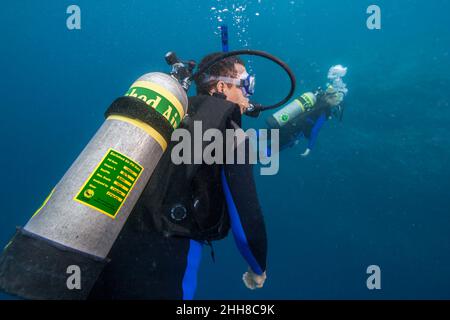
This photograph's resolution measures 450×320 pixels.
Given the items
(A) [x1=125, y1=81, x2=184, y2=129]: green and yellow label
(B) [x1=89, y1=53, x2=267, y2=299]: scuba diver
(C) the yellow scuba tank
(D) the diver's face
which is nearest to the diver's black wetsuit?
(B) [x1=89, y1=53, x2=267, y2=299]: scuba diver

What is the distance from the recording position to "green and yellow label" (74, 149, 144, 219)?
1.74 metres

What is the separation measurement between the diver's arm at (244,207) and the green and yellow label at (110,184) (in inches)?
26.3

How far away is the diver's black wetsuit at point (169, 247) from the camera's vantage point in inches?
74.9

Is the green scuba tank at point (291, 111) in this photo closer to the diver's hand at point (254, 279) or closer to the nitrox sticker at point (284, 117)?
the nitrox sticker at point (284, 117)

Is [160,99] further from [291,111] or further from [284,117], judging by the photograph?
[291,111]

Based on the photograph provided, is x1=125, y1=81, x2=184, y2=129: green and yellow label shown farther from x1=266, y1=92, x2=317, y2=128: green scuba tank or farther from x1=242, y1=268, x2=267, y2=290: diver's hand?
x1=266, y1=92, x2=317, y2=128: green scuba tank

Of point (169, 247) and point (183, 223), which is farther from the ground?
point (183, 223)

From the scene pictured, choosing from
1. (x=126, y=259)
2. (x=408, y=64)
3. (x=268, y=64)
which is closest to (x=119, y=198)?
(x=126, y=259)

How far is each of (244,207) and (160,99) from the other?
3.26 feet

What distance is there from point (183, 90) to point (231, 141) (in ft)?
1.85

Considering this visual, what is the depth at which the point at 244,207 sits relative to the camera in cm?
214

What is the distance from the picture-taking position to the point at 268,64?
112 feet

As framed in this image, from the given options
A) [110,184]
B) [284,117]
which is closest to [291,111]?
[284,117]
